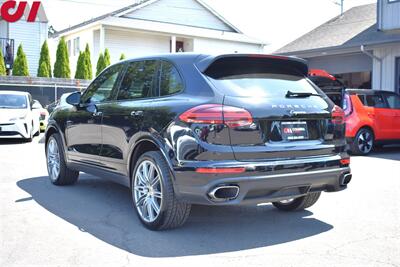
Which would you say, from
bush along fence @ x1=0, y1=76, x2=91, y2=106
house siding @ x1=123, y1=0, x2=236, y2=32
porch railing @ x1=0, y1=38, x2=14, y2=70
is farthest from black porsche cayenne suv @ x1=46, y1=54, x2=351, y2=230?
house siding @ x1=123, y1=0, x2=236, y2=32

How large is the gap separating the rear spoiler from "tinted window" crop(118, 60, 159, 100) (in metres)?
0.73

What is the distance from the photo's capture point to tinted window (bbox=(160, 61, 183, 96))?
203 inches

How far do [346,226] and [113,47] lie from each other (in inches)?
1031

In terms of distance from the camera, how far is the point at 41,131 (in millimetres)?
18297

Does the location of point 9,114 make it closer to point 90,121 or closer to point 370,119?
point 90,121

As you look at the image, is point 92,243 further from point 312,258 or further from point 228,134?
point 312,258

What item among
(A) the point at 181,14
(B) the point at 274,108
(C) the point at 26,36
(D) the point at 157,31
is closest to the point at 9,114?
(B) the point at 274,108

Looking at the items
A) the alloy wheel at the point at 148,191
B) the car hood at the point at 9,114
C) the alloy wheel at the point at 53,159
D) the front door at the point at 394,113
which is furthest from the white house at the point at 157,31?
the alloy wheel at the point at 148,191

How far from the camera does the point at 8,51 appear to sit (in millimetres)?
26203

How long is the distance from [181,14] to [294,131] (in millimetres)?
28919

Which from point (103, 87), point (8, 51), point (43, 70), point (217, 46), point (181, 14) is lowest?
point (103, 87)

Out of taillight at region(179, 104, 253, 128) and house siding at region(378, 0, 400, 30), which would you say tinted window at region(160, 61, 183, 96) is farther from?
house siding at region(378, 0, 400, 30)

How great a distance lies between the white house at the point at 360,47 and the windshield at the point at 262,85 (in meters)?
10.6

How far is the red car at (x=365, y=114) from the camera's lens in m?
11.5
